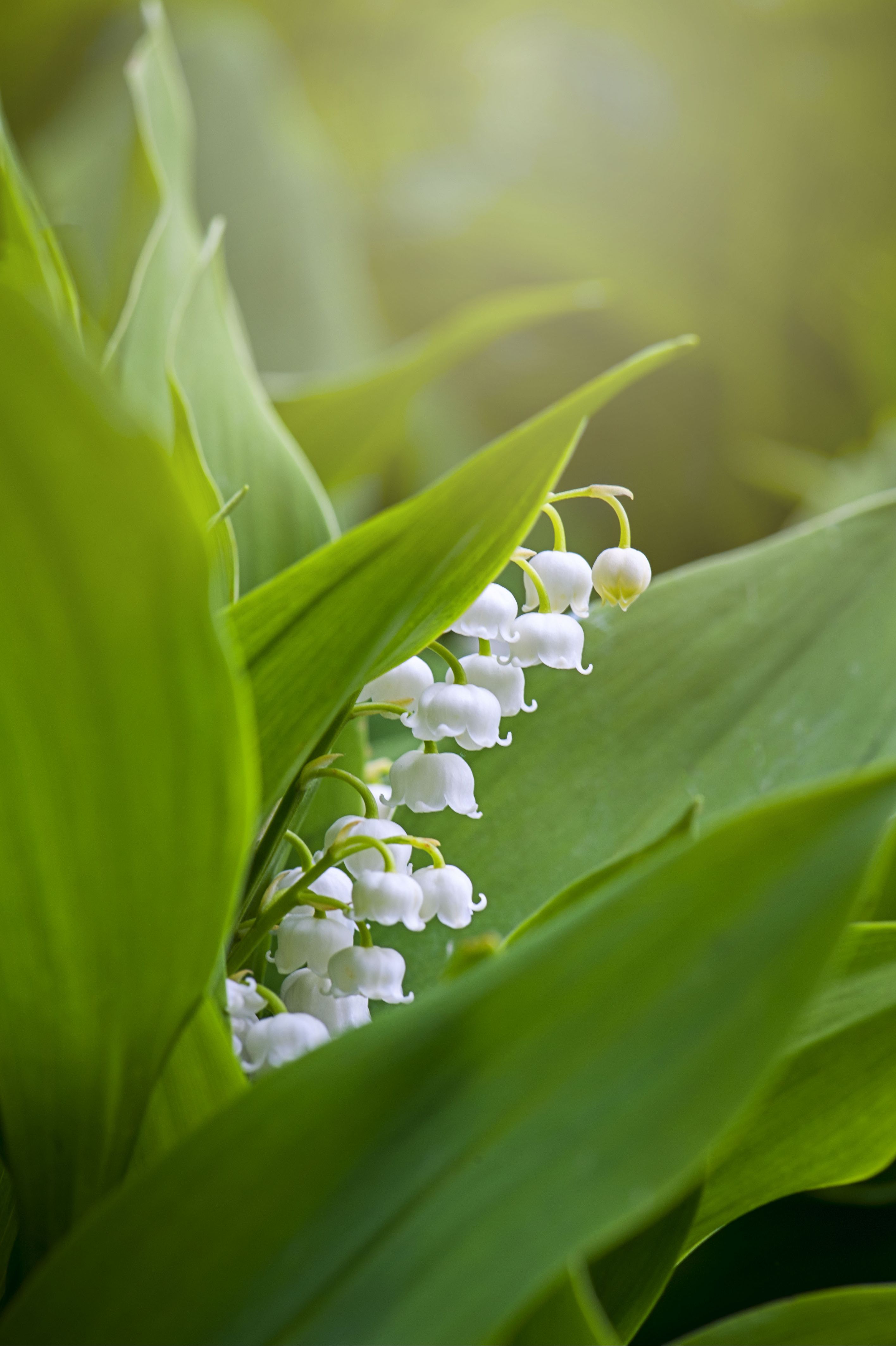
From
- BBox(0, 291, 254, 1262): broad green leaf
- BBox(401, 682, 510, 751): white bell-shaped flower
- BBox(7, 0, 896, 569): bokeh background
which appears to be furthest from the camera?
BBox(7, 0, 896, 569): bokeh background

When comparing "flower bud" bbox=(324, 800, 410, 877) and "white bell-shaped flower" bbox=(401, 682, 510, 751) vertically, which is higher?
"white bell-shaped flower" bbox=(401, 682, 510, 751)

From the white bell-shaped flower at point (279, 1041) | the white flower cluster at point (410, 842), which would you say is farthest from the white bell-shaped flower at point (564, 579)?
the white bell-shaped flower at point (279, 1041)

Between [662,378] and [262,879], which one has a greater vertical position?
[262,879]

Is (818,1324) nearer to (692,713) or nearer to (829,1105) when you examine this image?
(829,1105)

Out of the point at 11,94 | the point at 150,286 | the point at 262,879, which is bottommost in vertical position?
the point at 262,879

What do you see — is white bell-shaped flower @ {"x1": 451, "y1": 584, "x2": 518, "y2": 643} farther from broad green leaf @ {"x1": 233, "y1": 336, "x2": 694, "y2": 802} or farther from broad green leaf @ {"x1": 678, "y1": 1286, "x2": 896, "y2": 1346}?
broad green leaf @ {"x1": 678, "y1": 1286, "x2": 896, "y2": 1346}

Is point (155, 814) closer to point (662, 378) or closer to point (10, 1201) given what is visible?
point (10, 1201)

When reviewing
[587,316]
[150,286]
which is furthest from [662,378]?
[150,286]

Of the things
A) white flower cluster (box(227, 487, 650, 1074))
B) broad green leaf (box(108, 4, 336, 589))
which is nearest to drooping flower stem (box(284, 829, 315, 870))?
white flower cluster (box(227, 487, 650, 1074))
